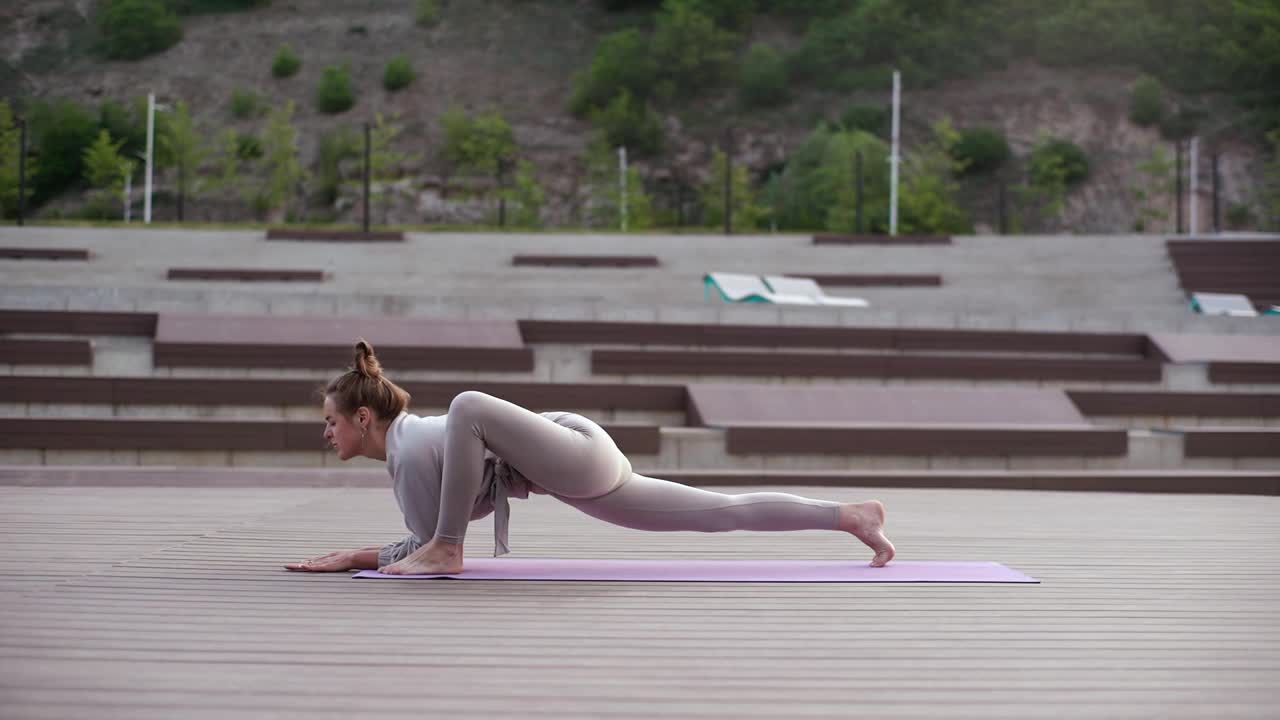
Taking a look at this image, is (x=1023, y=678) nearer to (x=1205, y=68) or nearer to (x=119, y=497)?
(x=119, y=497)

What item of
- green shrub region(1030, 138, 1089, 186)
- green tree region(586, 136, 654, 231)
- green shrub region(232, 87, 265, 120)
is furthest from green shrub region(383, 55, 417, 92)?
green shrub region(1030, 138, 1089, 186)

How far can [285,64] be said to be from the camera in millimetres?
66188

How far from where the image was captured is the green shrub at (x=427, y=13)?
2768 inches

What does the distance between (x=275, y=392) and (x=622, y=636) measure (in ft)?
22.7

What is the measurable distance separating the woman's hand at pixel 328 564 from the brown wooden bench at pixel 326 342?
6058 millimetres

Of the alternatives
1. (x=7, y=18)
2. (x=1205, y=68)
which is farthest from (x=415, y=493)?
(x=7, y=18)

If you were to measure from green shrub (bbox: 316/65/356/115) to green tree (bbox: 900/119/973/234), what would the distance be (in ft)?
115

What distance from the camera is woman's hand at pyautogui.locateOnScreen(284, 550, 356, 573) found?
3783 mm

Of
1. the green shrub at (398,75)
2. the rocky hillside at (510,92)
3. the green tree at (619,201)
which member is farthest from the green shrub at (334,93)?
the green tree at (619,201)

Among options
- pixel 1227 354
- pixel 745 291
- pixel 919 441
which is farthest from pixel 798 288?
pixel 919 441

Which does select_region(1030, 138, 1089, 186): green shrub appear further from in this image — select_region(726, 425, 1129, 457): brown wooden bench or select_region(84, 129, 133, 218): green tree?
select_region(726, 425, 1129, 457): brown wooden bench

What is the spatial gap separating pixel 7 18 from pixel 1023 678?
84.9m

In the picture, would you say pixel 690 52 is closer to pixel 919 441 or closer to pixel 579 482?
pixel 919 441

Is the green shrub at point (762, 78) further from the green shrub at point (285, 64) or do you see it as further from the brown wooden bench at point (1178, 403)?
the brown wooden bench at point (1178, 403)
